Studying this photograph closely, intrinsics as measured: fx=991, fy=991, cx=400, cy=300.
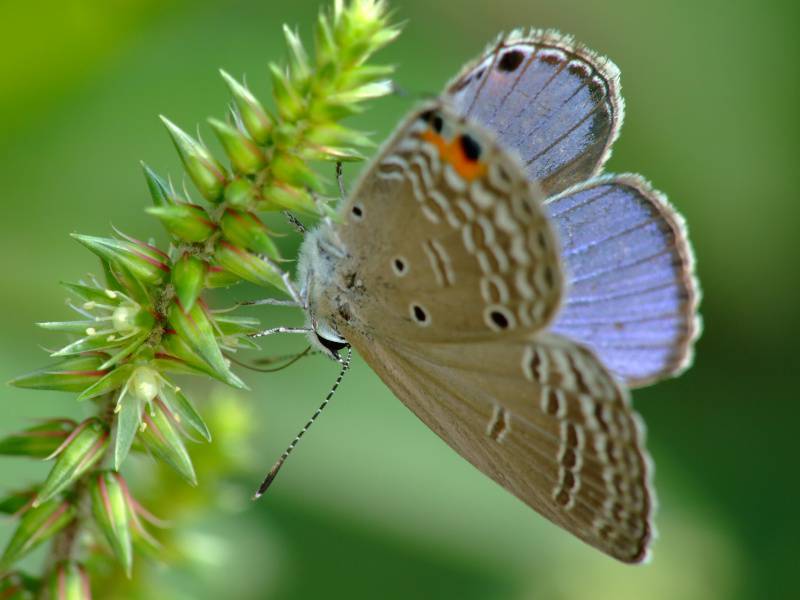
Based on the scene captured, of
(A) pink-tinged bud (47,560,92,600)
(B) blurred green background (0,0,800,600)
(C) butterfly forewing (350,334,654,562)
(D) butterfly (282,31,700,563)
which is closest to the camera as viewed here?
(A) pink-tinged bud (47,560,92,600)

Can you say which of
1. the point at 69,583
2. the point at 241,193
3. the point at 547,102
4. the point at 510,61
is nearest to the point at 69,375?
the point at 69,583

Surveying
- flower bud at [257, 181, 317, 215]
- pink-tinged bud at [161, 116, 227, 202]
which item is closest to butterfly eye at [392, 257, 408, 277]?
flower bud at [257, 181, 317, 215]

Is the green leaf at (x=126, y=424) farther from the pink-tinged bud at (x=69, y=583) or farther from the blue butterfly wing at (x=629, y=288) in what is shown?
the blue butterfly wing at (x=629, y=288)

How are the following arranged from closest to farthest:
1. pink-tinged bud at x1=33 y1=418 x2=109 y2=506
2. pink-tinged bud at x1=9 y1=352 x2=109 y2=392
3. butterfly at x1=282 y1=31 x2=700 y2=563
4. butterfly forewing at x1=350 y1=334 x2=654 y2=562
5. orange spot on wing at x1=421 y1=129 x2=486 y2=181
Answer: pink-tinged bud at x1=33 y1=418 x2=109 y2=506, pink-tinged bud at x1=9 y1=352 x2=109 y2=392, orange spot on wing at x1=421 y1=129 x2=486 y2=181, butterfly at x1=282 y1=31 x2=700 y2=563, butterfly forewing at x1=350 y1=334 x2=654 y2=562

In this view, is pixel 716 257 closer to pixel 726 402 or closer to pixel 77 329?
pixel 726 402

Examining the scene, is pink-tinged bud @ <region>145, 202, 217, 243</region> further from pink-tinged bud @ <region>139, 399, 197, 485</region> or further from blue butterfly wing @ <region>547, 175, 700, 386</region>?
blue butterfly wing @ <region>547, 175, 700, 386</region>
